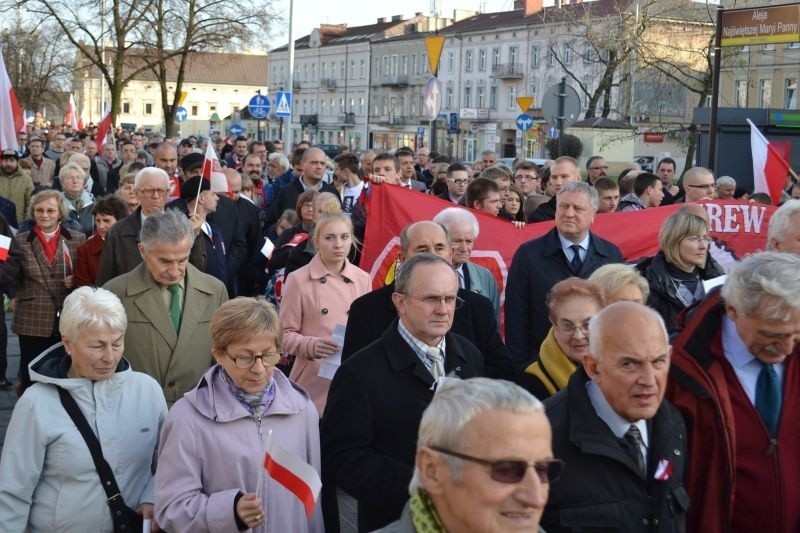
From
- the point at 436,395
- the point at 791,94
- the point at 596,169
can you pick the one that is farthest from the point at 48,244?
the point at 791,94

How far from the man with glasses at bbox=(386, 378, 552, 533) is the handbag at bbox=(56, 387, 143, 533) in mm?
1970

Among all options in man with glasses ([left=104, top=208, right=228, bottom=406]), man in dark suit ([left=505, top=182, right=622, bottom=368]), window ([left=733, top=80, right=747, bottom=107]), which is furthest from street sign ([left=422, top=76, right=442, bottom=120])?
window ([left=733, top=80, right=747, bottom=107])

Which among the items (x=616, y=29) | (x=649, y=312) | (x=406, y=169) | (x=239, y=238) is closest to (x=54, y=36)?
(x=616, y=29)

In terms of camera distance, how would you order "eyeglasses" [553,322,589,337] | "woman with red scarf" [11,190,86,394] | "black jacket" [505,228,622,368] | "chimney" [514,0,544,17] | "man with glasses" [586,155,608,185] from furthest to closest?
"chimney" [514,0,544,17] < "man with glasses" [586,155,608,185] < "woman with red scarf" [11,190,86,394] < "black jacket" [505,228,622,368] < "eyeglasses" [553,322,589,337]

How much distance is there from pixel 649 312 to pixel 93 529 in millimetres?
2358

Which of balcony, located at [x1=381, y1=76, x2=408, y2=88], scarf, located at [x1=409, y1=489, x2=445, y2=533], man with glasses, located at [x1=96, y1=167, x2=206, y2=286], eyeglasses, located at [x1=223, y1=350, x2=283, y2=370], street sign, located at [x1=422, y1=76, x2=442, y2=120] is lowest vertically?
scarf, located at [x1=409, y1=489, x2=445, y2=533]

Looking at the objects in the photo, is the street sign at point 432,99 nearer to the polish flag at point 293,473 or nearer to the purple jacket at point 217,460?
the purple jacket at point 217,460

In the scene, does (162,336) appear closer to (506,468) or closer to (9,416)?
(506,468)

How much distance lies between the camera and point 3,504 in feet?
13.8

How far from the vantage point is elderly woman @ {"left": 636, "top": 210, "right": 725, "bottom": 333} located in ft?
19.9

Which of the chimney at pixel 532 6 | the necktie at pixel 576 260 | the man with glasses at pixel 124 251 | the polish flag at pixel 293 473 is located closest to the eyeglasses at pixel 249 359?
the polish flag at pixel 293 473

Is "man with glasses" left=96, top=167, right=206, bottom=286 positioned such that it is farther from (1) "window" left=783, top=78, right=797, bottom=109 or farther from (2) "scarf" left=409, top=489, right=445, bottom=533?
(1) "window" left=783, top=78, right=797, bottom=109

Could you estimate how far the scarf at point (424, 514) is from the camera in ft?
8.78

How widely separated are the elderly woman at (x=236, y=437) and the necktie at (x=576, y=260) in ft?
8.32
